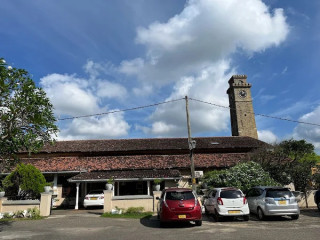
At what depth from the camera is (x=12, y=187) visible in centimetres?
1495

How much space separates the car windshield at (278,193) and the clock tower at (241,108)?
112ft

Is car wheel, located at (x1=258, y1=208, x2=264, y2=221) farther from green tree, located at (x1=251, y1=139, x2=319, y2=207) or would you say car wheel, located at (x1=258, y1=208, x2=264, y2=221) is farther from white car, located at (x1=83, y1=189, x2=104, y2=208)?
white car, located at (x1=83, y1=189, x2=104, y2=208)

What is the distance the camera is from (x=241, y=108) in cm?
4531

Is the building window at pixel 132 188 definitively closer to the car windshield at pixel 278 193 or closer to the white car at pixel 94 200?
the white car at pixel 94 200

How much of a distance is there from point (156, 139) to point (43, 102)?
1977 centimetres

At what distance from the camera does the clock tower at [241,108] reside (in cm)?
4391

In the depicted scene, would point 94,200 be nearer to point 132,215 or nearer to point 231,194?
point 132,215

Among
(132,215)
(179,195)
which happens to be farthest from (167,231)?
(132,215)

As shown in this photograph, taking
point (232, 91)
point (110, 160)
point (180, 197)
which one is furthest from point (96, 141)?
A: point (232, 91)

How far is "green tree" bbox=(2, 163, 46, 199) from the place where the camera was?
14227mm

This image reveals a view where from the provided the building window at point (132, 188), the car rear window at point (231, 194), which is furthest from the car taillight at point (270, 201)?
the building window at point (132, 188)

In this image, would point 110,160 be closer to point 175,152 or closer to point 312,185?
point 175,152

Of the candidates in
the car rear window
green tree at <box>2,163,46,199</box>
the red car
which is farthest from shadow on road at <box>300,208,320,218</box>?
green tree at <box>2,163,46,199</box>

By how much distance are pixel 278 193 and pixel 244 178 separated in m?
5.31
